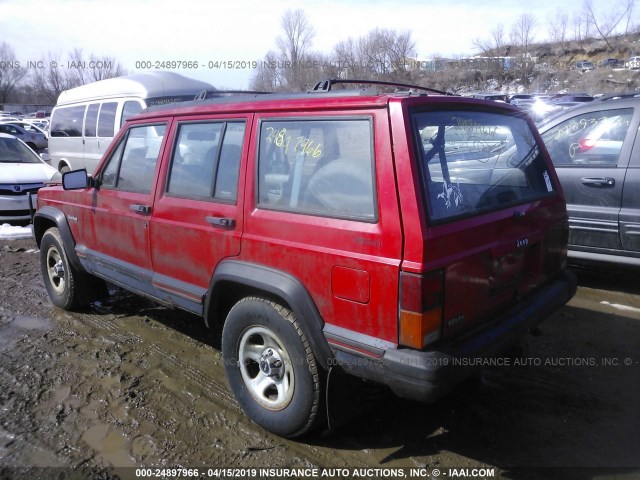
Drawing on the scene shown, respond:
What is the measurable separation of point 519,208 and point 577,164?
251 cm

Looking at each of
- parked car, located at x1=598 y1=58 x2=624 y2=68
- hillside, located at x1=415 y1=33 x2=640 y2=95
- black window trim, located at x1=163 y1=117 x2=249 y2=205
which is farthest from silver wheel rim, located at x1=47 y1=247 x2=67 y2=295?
parked car, located at x1=598 y1=58 x2=624 y2=68

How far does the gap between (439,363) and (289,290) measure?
82 cm

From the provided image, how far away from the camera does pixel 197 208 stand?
10.8 ft

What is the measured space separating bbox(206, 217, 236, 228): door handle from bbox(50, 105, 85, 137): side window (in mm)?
9015

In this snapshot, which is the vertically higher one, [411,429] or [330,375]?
[330,375]

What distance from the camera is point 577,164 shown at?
5.12 meters

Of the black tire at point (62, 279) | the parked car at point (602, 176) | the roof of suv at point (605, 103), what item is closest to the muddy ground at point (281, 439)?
the black tire at point (62, 279)

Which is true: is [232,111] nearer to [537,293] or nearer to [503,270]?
[503,270]

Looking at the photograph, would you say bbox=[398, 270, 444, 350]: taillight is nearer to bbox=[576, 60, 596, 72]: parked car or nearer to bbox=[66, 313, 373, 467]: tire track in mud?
bbox=[66, 313, 373, 467]: tire track in mud

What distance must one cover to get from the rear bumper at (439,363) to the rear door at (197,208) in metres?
1.08

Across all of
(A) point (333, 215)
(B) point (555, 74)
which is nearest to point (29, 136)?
(A) point (333, 215)

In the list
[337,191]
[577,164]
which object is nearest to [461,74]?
[577,164]

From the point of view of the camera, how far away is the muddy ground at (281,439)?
2.84 m

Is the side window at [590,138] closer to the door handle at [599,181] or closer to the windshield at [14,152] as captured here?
the door handle at [599,181]
